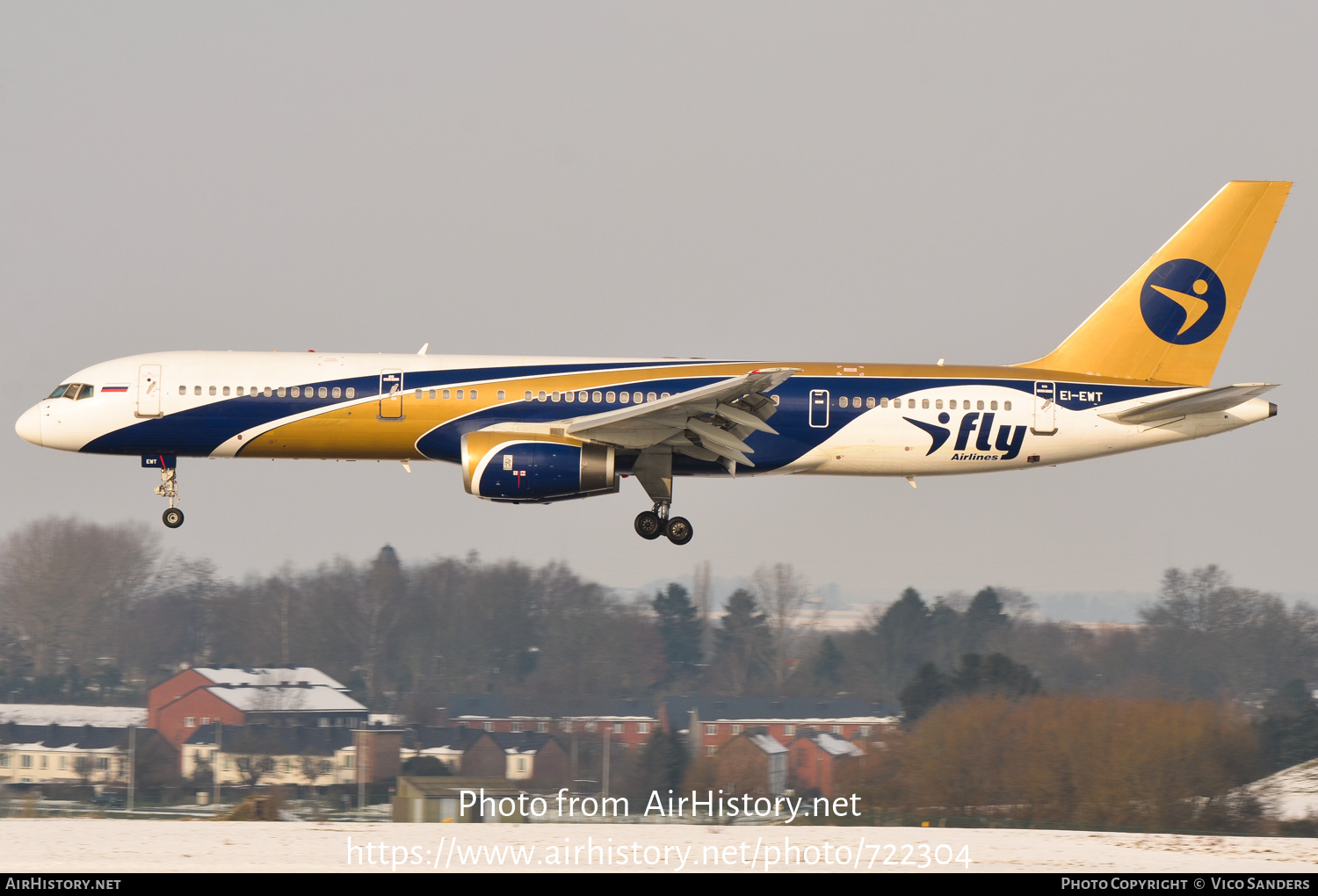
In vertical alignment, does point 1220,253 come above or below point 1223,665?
above

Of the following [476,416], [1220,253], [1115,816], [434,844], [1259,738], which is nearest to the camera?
[434,844]

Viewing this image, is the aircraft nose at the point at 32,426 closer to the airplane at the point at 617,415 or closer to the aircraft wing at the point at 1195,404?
the airplane at the point at 617,415

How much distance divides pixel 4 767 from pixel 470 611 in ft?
57.2

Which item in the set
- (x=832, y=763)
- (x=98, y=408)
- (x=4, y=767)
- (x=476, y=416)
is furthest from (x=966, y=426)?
(x=4, y=767)

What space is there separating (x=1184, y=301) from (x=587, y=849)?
2135 centimetres

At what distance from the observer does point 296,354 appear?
34.8 m

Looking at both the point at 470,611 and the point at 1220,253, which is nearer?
the point at 1220,253

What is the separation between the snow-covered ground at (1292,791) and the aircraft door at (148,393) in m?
33.5

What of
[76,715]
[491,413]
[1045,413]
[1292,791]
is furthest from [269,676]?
[1292,791]

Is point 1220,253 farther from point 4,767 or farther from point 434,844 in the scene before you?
point 4,767

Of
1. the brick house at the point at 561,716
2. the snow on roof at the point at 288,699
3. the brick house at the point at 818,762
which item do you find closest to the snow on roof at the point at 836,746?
the brick house at the point at 818,762

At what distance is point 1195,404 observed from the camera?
35281mm

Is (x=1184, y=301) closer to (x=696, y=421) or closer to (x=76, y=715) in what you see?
(x=696, y=421)

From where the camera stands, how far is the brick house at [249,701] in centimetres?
4928
